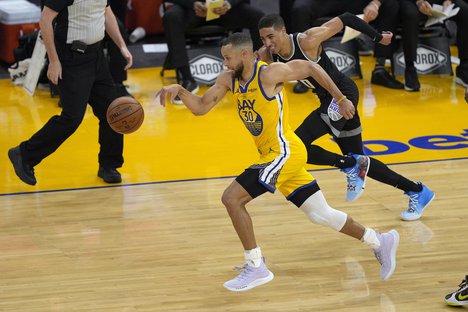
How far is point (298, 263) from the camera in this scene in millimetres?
6273

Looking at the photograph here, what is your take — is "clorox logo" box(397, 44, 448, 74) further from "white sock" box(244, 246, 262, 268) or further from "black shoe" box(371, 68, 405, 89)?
"white sock" box(244, 246, 262, 268)

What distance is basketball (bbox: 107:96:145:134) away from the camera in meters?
7.22

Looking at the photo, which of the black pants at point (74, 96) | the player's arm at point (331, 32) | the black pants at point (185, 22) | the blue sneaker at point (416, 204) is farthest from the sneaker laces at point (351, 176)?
the black pants at point (185, 22)

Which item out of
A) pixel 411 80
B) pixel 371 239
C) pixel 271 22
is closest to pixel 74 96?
pixel 271 22

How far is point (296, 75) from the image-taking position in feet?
19.1

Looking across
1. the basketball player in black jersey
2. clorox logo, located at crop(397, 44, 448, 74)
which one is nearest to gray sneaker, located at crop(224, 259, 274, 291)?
the basketball player in black jersey

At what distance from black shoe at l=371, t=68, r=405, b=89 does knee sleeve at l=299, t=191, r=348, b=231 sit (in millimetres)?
5476

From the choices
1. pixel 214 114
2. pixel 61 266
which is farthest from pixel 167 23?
pixel 61 266

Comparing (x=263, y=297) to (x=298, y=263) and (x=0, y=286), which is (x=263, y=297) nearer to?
(x=298, y=263)

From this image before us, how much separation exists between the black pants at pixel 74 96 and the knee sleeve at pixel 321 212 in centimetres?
258

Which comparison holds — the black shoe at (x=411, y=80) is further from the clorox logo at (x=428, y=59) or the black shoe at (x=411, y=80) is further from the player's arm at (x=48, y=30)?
the player's arm at (x=48, y=30)

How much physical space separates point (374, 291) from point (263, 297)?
68 centimetres

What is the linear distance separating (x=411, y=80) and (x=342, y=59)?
3.14 feet

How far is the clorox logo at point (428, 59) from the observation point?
38.1ft
